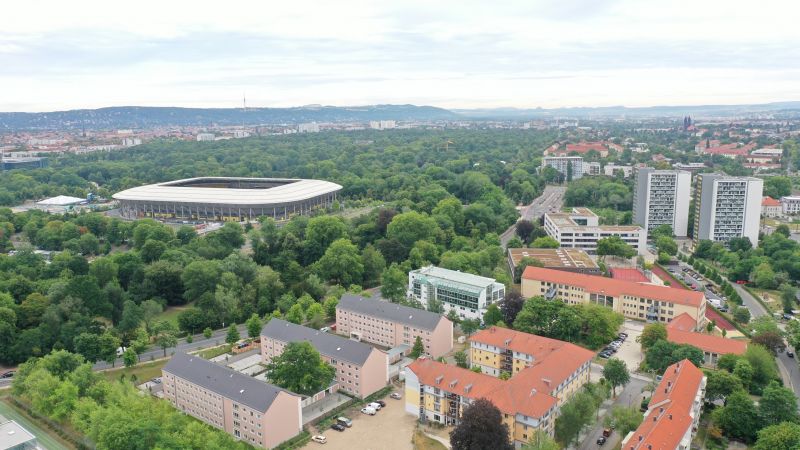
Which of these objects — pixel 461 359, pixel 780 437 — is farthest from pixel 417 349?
pixel 780 437

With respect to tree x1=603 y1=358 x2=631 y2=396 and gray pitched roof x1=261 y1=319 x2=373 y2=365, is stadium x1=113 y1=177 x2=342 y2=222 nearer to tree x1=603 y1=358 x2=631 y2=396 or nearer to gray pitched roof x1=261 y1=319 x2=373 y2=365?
gray pitched roof x1=261 y1=319 x2=373 y2=365

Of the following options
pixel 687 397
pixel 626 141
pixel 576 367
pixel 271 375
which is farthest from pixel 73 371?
pixel 626 141

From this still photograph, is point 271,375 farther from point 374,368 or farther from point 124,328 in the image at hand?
point 124,328

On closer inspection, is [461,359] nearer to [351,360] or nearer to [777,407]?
[351,360]

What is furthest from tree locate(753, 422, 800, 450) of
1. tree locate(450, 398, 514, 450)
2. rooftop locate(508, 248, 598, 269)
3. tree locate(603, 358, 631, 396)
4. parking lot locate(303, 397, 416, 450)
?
rooftop locate(508, 248, 598, 269)

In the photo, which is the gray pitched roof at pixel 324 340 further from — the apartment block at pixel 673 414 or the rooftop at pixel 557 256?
the rooftop at pixel 557 256

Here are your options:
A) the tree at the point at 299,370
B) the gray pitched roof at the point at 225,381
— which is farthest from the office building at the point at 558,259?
the gray pitched roof at the point at 225,381
